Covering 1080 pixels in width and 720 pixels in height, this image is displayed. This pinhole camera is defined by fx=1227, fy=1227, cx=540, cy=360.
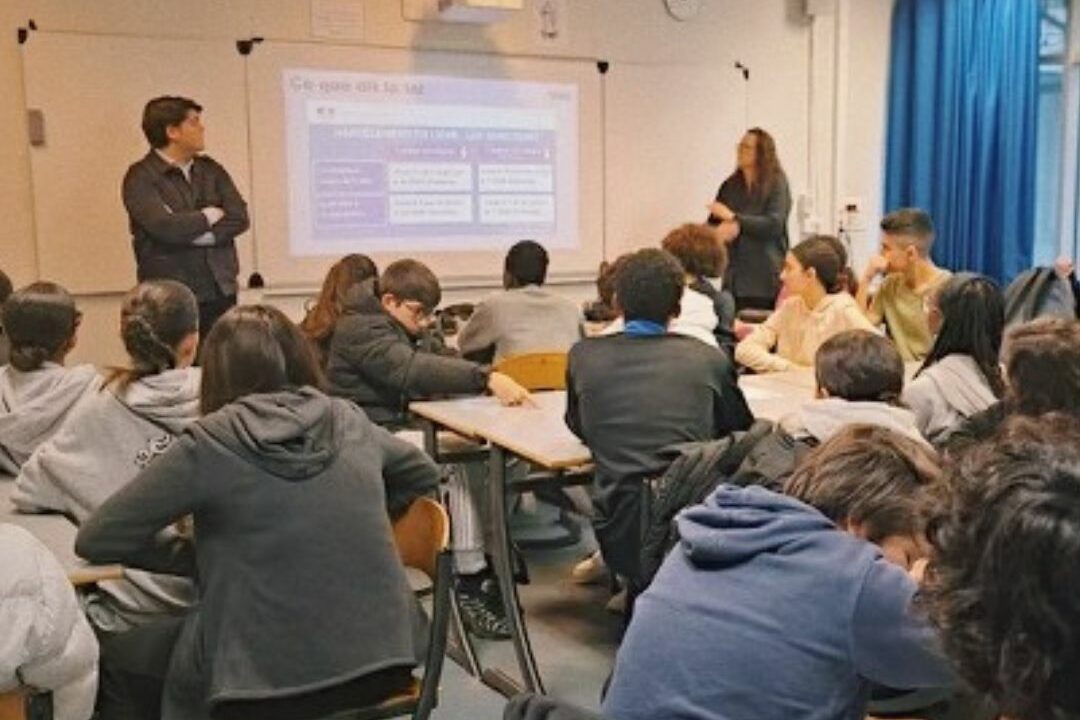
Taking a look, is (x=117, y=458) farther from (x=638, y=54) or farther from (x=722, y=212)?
(x=638, y=54)

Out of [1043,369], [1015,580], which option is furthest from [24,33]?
[1015,580]

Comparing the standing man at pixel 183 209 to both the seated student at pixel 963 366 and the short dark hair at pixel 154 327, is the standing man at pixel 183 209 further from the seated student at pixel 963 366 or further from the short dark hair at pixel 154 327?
the seated student at pixel 963 366

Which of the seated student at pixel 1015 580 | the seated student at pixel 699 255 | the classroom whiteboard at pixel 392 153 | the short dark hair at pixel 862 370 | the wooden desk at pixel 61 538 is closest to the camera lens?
the seated student at pixel 1015 580

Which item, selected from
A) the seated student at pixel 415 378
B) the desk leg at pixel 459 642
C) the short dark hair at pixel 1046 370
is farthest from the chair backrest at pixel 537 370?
the short dark hair at pixel 1046 370

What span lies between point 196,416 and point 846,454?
129cm

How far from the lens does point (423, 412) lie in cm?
356

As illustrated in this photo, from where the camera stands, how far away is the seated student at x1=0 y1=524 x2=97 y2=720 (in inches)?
68.4

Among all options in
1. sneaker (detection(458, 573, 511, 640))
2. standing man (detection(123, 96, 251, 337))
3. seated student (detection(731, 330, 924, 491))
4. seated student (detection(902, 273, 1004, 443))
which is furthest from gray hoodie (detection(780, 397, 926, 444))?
standing man (detection(123, 96, 251, 337))

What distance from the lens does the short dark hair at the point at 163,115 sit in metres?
4.98

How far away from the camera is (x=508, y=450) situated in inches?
125

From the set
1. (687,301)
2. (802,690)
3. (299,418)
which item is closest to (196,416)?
(299,418)

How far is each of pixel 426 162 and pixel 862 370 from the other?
3965mm

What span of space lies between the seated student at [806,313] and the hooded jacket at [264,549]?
2428mm

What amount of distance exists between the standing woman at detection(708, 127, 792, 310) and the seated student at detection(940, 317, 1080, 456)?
3.66m
